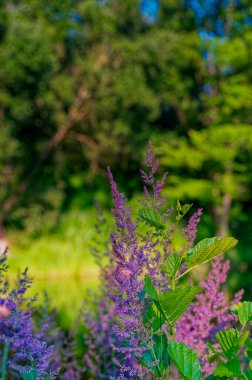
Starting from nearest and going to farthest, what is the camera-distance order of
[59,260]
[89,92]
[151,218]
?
[151,218], [59,260], [89,92]

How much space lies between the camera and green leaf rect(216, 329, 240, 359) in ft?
7.86

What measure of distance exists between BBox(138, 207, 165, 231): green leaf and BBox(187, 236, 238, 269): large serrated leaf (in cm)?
15

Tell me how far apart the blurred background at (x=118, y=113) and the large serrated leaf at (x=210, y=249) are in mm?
16646

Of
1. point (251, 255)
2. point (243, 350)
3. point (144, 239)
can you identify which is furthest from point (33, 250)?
point (144, 239)

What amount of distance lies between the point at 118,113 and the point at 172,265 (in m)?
21.1

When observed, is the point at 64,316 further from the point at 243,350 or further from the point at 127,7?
the point at 127,7

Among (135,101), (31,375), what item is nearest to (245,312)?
(31,375)

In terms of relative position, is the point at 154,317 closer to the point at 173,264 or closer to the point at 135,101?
the point at 173,264

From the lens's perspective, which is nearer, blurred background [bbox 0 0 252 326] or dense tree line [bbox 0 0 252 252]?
blurred background [bbox 0 0 252 326]

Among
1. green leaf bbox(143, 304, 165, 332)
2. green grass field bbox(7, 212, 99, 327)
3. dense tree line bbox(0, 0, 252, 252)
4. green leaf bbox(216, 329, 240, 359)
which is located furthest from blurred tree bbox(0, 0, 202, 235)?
green leaf bbox(216, 329, 240, 359)

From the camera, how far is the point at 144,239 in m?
2.59

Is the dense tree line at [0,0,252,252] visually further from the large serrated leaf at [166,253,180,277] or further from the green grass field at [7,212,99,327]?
the large serrated leaf at [166,253,180,277]

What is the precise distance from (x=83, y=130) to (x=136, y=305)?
22.6m

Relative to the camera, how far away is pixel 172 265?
2.44m
